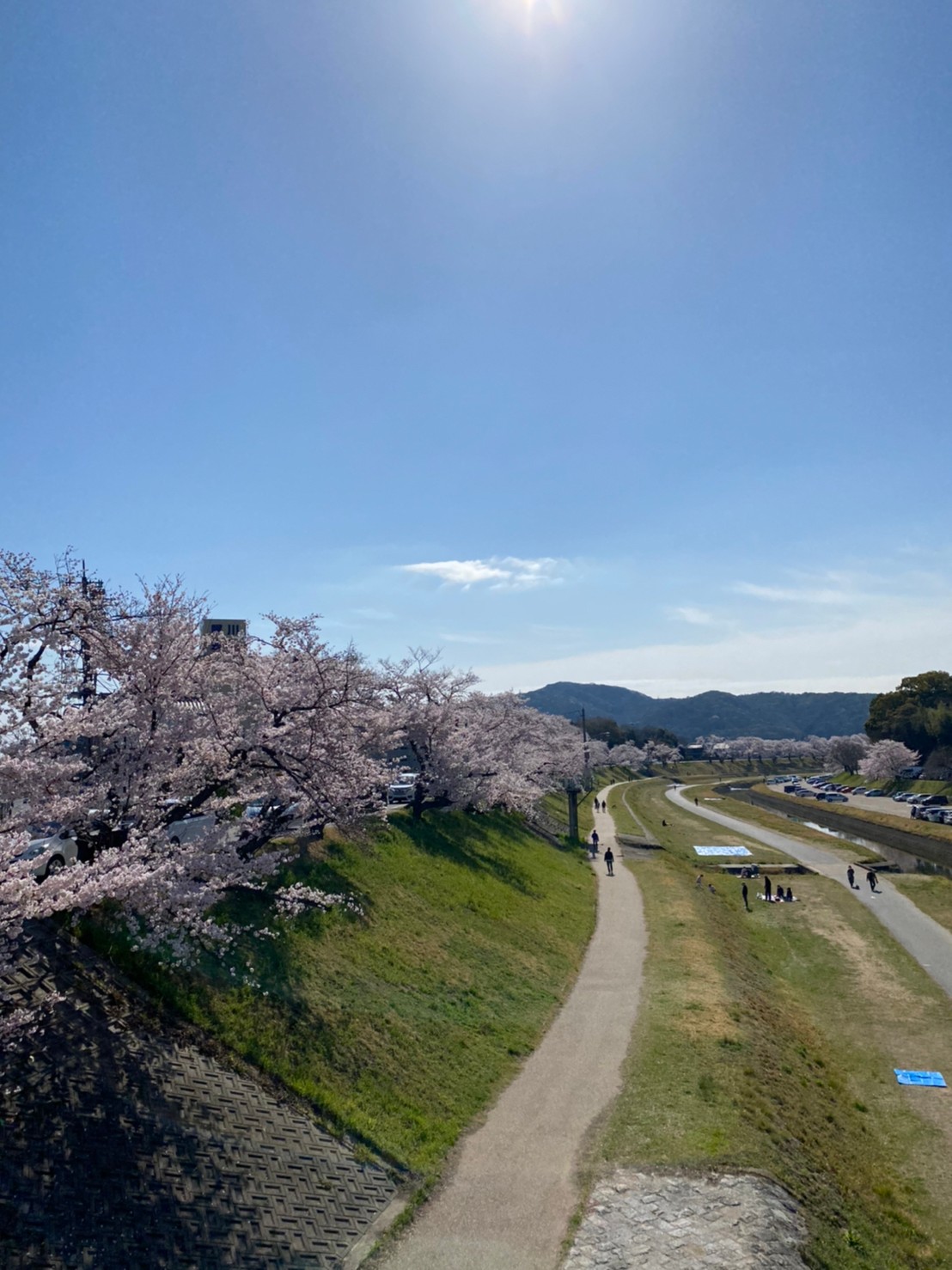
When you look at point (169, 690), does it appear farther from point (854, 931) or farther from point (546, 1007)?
point (854, 931)

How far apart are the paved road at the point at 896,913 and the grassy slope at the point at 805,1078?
2.95 feet

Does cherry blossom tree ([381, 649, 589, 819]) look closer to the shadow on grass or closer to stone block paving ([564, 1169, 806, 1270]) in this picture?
the shadow on grass

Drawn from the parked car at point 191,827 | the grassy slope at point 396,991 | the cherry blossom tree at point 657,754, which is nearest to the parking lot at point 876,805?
the grassy slope at point 396,991

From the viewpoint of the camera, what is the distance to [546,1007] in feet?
70.4

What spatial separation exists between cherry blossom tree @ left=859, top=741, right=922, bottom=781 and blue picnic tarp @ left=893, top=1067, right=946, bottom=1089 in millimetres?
98892

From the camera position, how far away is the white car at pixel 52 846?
45.8 ft

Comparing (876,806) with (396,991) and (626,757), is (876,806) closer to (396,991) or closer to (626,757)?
(626,757)

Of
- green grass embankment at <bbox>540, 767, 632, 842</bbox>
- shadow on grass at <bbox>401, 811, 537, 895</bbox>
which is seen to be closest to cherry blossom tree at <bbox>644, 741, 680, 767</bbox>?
green grass embankment at <bbox>540, 767, 632, 842</bbox>

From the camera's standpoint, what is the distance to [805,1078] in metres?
19.7

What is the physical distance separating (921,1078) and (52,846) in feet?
76.7

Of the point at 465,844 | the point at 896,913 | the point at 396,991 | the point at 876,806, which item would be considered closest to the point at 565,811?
the point at 896,913

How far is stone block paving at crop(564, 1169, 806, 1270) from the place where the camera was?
35.6 feet

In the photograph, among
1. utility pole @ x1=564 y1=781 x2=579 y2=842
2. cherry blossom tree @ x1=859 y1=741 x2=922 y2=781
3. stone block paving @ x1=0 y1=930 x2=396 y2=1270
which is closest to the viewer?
stone block paving @ x1=0 y1=930 x2=396 y2=1270

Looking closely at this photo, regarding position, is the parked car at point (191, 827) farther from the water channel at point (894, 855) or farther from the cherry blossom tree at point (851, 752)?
the cherry blossom tree at point (851, 752)
